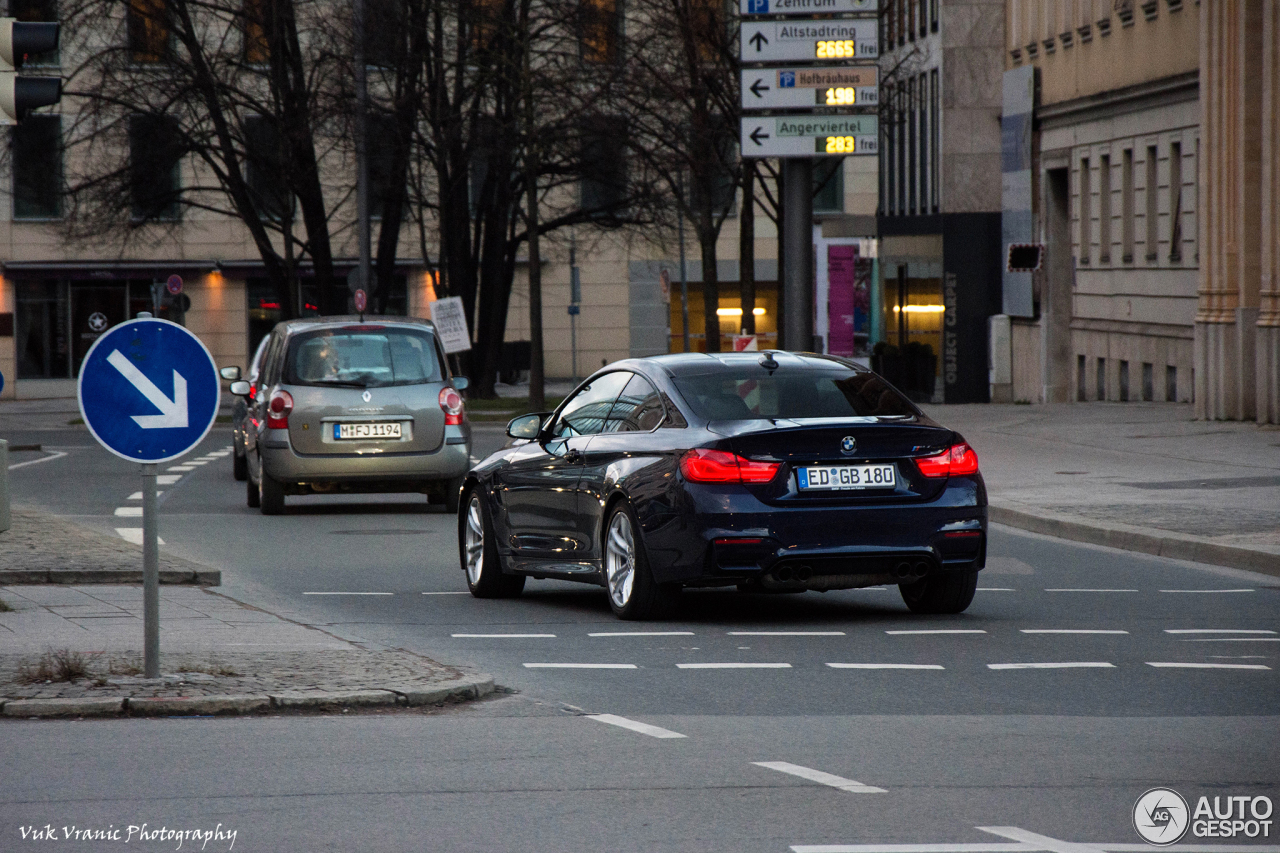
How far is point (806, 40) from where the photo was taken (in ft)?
92.4

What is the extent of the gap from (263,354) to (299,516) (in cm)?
456

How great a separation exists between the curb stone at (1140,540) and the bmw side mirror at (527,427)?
464 cm

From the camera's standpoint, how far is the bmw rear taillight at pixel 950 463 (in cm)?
1145

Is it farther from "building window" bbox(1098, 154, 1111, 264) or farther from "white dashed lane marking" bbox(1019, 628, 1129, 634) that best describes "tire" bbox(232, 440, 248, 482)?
"building window" bbox(1098, 154, 1111, 264)

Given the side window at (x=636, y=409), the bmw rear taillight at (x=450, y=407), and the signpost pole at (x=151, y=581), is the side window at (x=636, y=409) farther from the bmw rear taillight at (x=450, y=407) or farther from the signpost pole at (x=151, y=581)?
the bmw rear taillight at (x=450, y=407)

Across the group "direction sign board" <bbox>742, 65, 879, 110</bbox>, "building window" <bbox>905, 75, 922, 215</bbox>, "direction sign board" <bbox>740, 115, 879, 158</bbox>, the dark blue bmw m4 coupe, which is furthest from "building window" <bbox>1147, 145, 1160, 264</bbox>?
the dark blue bmw m4 coupe

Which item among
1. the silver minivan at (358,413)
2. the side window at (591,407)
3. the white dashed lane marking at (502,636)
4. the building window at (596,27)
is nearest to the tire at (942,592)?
the side window at (591,407)

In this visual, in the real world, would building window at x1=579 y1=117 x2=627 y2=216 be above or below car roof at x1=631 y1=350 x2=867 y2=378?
above

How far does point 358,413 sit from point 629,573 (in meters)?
8.16

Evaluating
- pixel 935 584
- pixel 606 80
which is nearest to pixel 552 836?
pixel 935 584

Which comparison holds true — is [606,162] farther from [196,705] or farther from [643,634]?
[196,705]

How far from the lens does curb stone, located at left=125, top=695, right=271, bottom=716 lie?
27.8 ft

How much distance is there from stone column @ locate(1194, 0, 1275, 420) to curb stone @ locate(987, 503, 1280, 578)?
1137 cm

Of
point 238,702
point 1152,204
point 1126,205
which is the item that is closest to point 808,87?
point 1152,204
